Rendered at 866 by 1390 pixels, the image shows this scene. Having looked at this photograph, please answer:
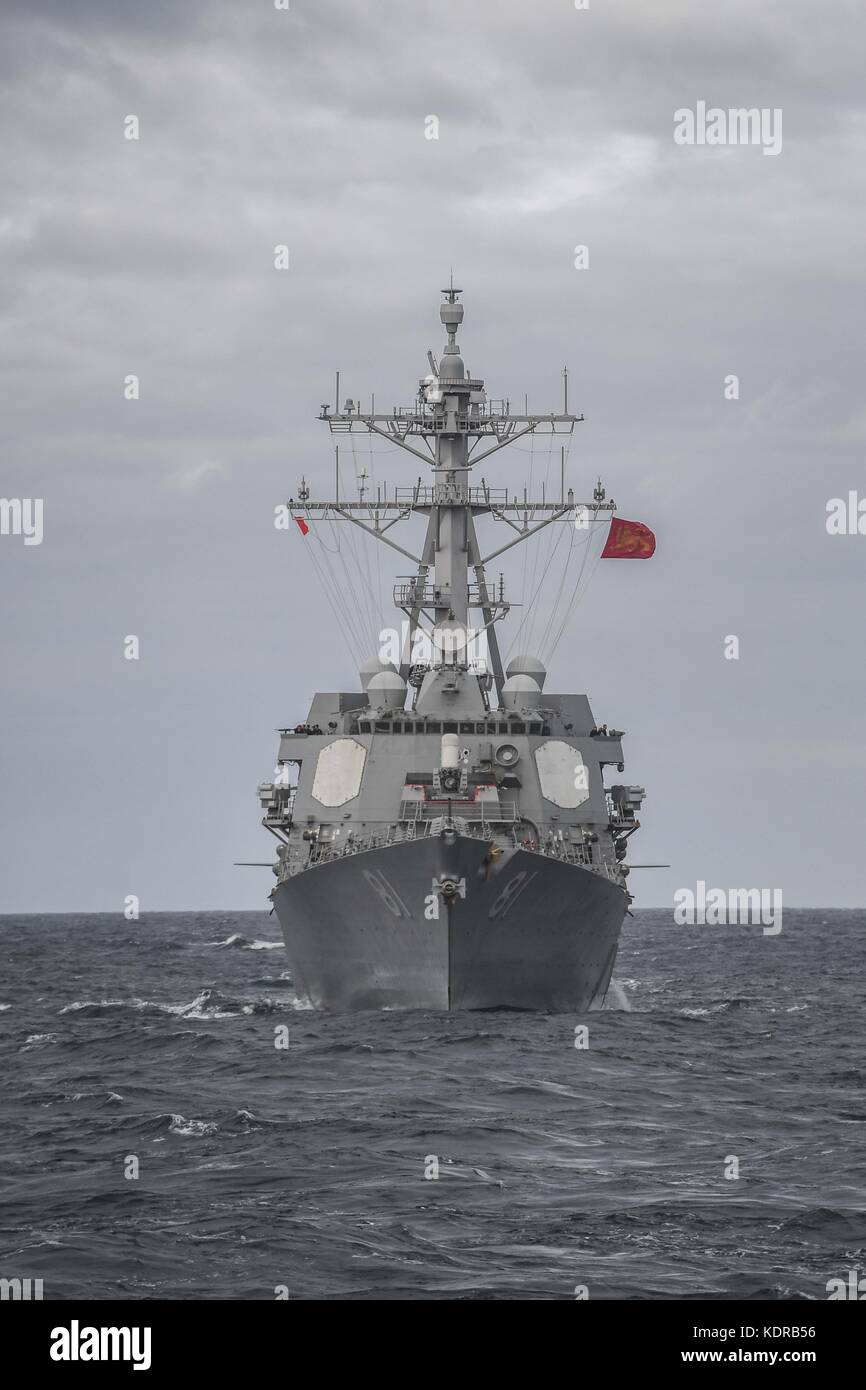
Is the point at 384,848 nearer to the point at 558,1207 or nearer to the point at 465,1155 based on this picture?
the point at 465,1155

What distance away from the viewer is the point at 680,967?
5862 cm

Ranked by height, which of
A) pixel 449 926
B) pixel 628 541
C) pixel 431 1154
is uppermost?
pixel 628 541

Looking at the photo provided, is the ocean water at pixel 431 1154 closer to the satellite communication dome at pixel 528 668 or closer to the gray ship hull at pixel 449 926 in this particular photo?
the gray ship hull at pixel 449 926

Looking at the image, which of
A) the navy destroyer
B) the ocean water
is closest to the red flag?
the navy destroyer

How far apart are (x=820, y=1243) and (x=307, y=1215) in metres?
4.12

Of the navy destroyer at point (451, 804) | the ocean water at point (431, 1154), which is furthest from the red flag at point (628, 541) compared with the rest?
the ocean water at point (431, 1154)

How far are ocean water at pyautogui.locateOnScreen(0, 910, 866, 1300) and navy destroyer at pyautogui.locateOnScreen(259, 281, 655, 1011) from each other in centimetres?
92

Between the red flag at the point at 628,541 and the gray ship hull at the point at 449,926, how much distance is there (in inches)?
288

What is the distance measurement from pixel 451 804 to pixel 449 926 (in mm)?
3501

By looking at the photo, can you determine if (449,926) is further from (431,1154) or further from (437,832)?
(431,1154)

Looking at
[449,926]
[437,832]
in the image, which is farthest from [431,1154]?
[437,832]

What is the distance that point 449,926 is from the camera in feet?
93.2

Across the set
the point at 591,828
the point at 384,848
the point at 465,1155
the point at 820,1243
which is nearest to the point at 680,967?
the point at 591,828
